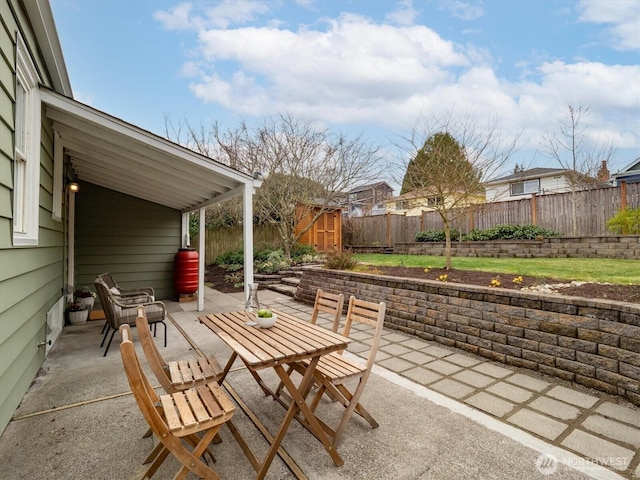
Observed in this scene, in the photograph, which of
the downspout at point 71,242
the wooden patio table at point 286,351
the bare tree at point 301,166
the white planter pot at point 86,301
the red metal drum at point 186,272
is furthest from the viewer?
the bare tree at point 301,166

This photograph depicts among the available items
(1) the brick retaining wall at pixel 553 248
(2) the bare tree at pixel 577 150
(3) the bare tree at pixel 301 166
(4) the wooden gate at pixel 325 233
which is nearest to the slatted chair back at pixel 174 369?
(1) the brick retaining wall at pixel 553 248

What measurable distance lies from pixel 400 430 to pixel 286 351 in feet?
3.50

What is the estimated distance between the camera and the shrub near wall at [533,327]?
2.66 m

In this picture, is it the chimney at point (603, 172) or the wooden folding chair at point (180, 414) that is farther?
the chimney at point (603, 172)

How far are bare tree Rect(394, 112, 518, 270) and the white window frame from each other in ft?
18.6

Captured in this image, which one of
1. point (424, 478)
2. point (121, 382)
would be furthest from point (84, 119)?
point (424, 478)

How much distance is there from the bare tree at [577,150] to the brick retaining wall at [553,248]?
3.49 m

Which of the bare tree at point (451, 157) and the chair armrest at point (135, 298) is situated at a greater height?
the bare tree at point (451, 157)

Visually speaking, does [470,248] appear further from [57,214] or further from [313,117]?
[57,214]

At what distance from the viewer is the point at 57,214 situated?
3980mm

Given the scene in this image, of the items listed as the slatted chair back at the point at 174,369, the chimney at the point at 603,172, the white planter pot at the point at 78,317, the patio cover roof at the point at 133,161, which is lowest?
the white planter pot at the point at 78,317

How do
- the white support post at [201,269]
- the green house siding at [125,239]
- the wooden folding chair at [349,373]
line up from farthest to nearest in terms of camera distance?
the green house siding at [125,239]
the white support post at [201,269]
the wooden folding chair at [349,373]

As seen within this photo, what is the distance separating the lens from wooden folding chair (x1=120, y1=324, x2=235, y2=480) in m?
1.33

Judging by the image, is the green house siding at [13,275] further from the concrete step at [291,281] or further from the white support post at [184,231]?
the concrete step at [291,281]
